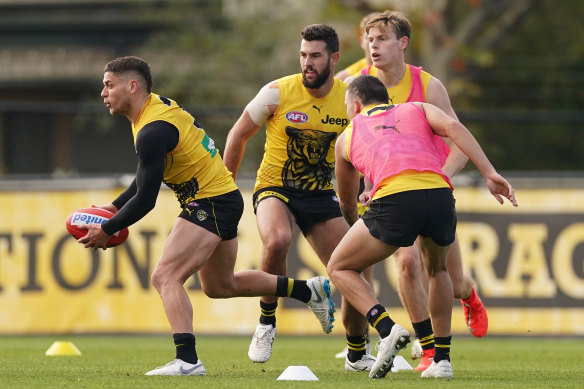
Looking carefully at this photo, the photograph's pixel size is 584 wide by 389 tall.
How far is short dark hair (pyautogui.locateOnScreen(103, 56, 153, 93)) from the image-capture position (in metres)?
7.44

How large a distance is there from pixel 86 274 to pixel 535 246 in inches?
205

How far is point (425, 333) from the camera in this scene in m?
7.80

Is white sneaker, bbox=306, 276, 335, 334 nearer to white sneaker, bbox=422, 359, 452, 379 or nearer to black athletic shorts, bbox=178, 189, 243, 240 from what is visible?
black athletic shorts, bbox=178, 189, 243, 240

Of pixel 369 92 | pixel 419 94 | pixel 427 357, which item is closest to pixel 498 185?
pixel 369 92

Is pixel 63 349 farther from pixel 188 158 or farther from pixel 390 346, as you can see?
pixel 390 346

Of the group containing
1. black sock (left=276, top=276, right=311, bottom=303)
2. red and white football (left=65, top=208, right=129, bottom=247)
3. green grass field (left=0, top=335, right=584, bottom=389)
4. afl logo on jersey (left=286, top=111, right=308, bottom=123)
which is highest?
afl logo on jersey (left=286, top=111, right=308, bottom=123)

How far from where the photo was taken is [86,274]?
13055 mm

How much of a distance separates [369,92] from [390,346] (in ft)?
5.50

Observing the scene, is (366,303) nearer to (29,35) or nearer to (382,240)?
(382,240)

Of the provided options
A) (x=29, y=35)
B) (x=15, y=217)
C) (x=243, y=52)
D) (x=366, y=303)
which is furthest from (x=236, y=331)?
(x=29, y=35)

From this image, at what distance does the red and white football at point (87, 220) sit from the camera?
7609 mm

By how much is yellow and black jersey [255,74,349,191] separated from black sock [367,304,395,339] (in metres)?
1.69

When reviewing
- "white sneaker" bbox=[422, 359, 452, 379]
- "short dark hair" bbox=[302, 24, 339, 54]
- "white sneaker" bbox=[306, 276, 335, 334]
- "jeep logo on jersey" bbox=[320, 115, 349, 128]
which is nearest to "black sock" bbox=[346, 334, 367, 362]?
"white sneaker" bbox=[306, 276, 335, 334]

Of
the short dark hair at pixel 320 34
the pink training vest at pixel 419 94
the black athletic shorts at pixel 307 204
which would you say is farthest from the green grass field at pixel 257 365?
the short dark hair at pixel 320 34
